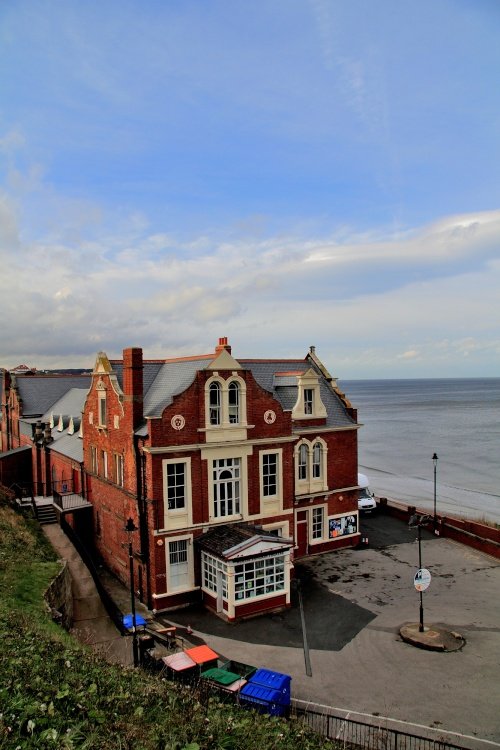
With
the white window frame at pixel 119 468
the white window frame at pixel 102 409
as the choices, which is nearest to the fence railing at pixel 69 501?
the white window frame at pixel 119 468

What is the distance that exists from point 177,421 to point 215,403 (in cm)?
208

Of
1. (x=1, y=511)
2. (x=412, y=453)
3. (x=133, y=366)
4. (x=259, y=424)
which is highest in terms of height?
(x=133, y=366)

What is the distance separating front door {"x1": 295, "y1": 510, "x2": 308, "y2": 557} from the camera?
29.2 meters

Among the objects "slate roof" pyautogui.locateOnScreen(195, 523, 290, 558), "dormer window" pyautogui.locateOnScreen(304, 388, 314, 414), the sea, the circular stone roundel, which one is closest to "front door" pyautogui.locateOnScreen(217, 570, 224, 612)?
"slate roof" pyautogui.locateOnScreen(195, 523, 290, 558)

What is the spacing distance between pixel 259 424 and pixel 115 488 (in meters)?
7.47

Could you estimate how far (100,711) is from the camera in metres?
9.97

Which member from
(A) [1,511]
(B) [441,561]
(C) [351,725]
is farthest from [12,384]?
(C) [351,725]

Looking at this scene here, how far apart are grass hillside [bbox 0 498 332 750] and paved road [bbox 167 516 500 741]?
18.3ft

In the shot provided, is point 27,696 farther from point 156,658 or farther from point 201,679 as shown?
point 156,658

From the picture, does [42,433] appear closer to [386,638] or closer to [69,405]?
[69,405]

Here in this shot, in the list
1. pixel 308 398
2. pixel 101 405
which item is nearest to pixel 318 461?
pixel 308 398

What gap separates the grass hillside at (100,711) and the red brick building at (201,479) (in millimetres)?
8825

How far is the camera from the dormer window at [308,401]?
30.1 meters

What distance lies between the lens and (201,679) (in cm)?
1505
